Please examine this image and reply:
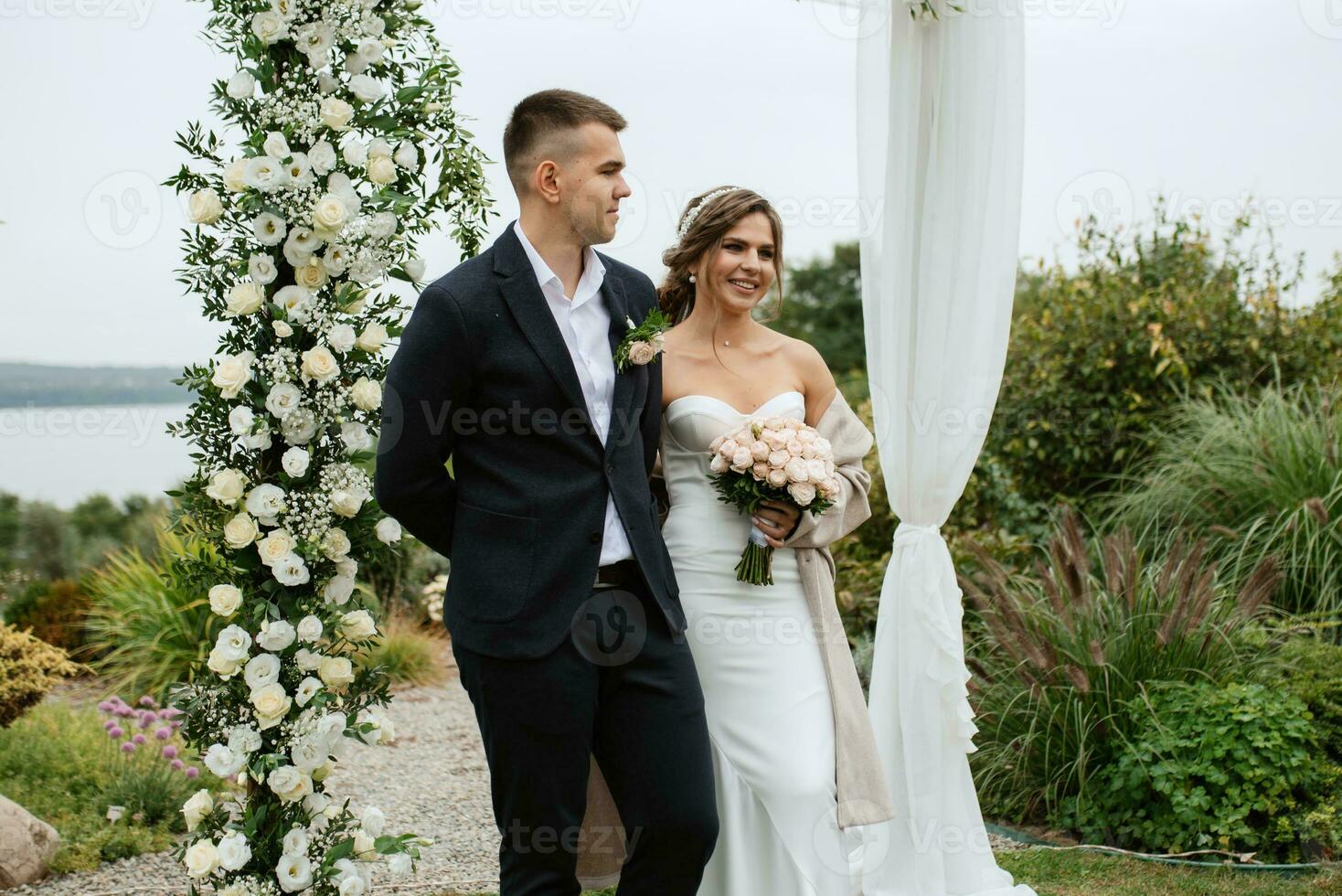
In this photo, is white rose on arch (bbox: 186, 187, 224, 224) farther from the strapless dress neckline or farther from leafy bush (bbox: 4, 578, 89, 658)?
leafy bush (bbox: 4, 578, 89, 658)

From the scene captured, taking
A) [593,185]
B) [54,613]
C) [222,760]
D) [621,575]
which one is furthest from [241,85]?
[54,613]

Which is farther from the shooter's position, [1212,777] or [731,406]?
[1212,777]

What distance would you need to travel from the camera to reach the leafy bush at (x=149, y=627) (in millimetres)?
7605

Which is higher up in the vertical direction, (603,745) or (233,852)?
(603,745)

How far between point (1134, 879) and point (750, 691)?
188cm

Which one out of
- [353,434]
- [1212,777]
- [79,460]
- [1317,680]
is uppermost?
[79,460]

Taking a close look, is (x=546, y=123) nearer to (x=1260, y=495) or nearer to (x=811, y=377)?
(x=811, y=377)

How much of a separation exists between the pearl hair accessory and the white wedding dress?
0.62m

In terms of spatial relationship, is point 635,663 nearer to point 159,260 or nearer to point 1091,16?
point 1091,16

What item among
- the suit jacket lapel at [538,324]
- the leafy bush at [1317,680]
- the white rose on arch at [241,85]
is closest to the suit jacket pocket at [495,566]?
the suit jacket lapel at [538,324]

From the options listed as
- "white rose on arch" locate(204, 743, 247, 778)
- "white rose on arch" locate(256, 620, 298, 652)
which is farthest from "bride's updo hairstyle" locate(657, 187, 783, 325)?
"white rose on arch" locate(204, 743, 247, 778)

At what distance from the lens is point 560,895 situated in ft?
9.72

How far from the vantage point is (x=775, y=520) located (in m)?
3.57

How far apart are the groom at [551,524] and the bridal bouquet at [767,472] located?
0.44 m
